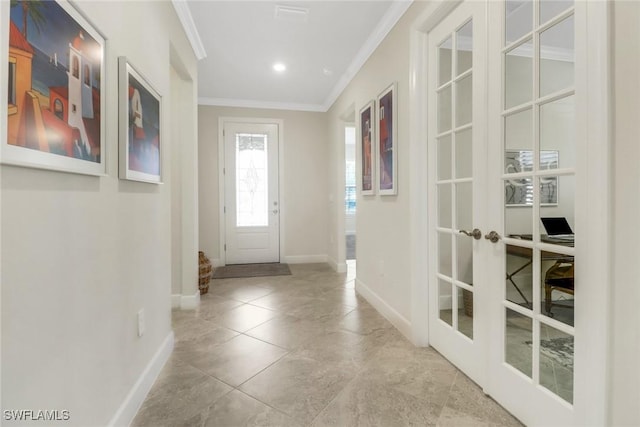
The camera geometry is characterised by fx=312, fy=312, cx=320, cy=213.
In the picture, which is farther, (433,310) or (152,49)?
(433,310)

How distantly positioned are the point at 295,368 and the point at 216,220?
344 centimetres

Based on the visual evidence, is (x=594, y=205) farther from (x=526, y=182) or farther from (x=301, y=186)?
(x=301, y=186)

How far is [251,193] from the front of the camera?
510 centimetres

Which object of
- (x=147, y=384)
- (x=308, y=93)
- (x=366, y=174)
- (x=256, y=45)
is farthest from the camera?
(x=308, y=93)

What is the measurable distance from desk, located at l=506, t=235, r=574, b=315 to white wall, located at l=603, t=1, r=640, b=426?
0.78ft

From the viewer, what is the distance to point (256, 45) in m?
3.11

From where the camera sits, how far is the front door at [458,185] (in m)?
1.72

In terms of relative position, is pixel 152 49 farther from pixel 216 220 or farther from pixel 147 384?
pixel 216 220

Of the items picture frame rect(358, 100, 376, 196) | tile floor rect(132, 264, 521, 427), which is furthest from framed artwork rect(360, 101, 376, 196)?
tile floor rect(132, 264, 521, 427)

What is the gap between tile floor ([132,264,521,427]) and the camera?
1.53 metres

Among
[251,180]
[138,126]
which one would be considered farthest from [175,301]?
[251,180]

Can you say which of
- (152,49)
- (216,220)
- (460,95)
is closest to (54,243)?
(152,49)

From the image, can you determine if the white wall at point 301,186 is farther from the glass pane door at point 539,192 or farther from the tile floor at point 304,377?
the glass pane door at point 539,192

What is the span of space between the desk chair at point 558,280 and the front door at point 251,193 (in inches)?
163
